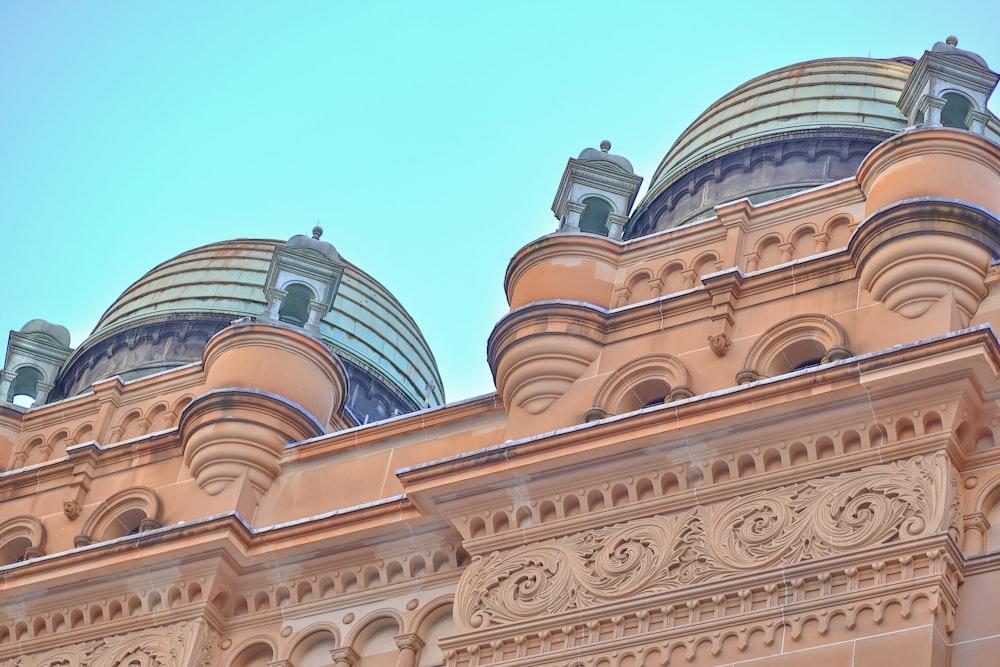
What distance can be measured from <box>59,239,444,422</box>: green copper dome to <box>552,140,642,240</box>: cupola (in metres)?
10.8

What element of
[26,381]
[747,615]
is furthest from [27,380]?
[747,615]

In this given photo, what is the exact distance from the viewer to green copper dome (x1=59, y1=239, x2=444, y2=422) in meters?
33.4

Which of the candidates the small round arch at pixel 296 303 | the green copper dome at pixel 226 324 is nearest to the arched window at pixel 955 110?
the small round arch at pixel 296 303

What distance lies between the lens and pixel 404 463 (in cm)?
2081

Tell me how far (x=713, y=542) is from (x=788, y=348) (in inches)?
101

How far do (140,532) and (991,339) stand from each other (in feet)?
30.4

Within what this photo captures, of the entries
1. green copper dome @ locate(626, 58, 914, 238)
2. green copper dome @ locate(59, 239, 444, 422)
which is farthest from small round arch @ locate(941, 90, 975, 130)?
green copper dome @ locate(59, 239, 444, 422)

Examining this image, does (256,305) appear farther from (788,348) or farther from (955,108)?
(788,348)

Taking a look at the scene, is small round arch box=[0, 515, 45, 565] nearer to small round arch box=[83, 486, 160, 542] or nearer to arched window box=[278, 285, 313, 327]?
small round arch box=[83, 486, 160, 542]

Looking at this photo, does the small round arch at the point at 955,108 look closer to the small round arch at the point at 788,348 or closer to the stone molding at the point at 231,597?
the small round arch at the point at 788,348

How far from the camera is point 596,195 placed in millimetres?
22297

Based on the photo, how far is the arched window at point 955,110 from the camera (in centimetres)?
2053

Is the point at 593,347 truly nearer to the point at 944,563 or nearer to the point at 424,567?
the point at 424,567

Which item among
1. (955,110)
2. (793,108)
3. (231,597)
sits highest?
(793,108)
